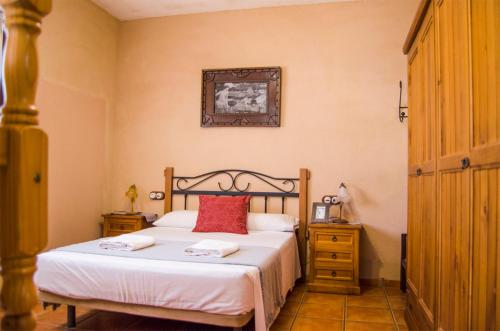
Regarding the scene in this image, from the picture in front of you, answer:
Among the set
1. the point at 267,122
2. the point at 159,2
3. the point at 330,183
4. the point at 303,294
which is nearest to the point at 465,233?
the point at 303,294

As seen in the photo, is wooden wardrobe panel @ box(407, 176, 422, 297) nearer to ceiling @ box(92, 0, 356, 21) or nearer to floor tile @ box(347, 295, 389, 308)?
floor tile @ box(347, 295, 389, 308)

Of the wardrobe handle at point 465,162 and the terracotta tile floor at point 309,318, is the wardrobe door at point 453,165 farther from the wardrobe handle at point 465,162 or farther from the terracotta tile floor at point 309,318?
the terracotta tile floor at point 309,318

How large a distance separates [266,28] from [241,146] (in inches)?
52.8

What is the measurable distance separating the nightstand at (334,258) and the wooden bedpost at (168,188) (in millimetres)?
1695

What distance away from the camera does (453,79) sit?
1.68 m

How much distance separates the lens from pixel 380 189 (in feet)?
13.0

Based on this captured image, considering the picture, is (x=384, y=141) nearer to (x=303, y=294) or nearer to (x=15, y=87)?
(x=303, y=294)

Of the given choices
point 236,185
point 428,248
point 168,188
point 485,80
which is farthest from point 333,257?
point 485,80

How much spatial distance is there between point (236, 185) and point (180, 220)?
737mm

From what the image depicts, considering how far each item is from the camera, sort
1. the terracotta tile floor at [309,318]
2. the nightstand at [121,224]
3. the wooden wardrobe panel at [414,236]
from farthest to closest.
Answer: the nightstand at [121,224], the terracotta tile floor at [309,318], the wooden wardrobe panel at [414,236]

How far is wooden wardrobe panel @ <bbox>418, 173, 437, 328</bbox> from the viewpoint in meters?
1.98

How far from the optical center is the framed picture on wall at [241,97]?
13.9 ft

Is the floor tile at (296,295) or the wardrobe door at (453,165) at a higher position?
the wardrobe door at (453,165)

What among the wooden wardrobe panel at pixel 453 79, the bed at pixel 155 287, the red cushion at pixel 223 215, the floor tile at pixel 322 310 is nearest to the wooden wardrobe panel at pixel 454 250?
the wooden wardrobe panel at pixel 453 79
